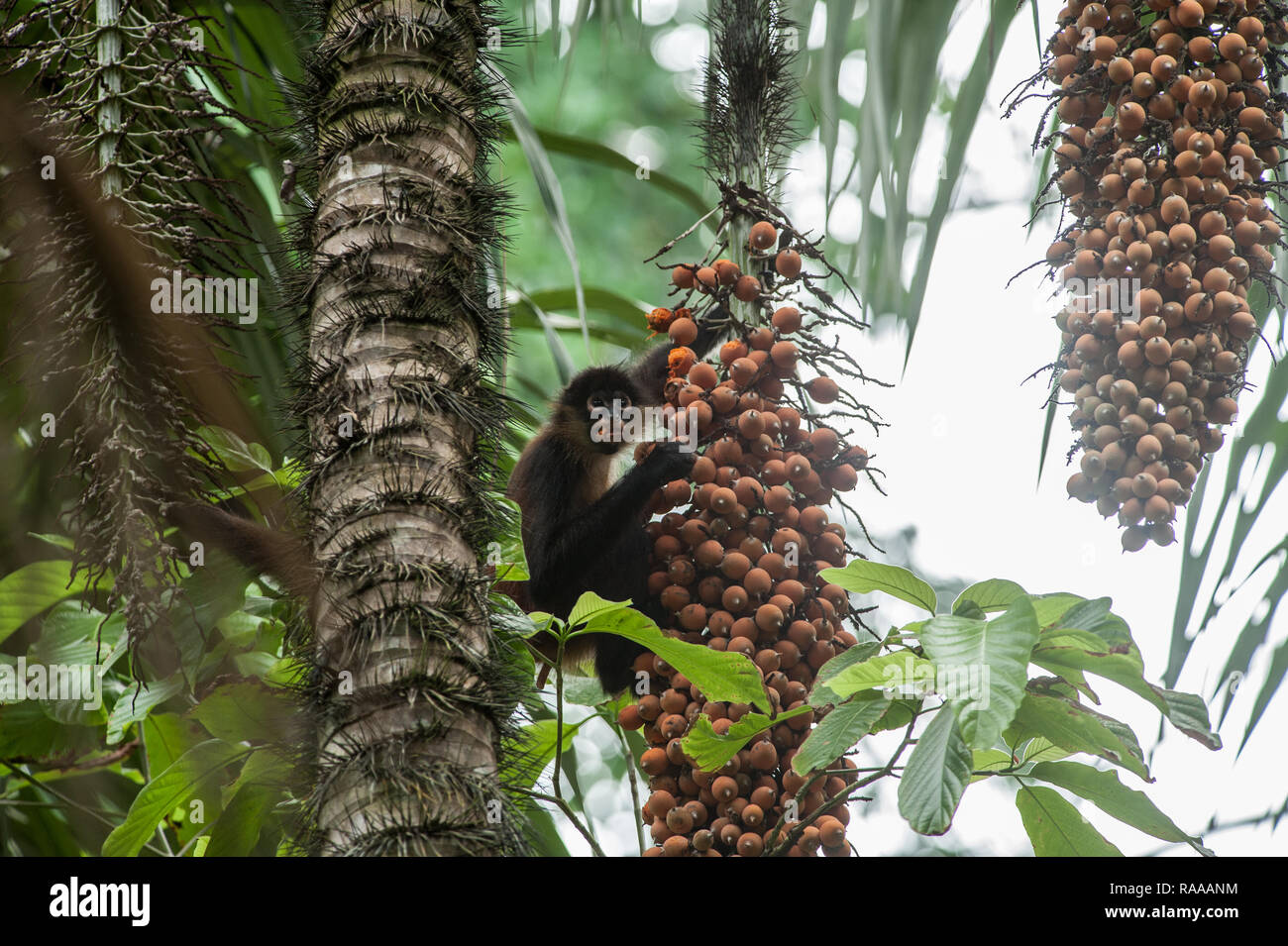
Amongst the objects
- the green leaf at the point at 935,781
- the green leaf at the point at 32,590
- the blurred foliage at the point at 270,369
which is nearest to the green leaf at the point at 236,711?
the blurred foliage at the point at 270,369

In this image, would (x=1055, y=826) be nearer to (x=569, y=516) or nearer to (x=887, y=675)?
(x=887, y=675)

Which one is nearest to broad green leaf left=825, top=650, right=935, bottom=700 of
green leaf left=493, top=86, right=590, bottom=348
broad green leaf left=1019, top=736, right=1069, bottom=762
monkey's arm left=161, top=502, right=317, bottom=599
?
broad green leaf left=1019, top=736, right=1069, bottom=762

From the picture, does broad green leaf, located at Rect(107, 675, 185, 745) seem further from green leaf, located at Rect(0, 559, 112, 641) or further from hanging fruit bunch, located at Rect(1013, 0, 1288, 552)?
hanging fruit bunch, located at Rect(1013, 0, 1288, 552)

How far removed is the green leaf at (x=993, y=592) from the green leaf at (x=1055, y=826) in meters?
0.27

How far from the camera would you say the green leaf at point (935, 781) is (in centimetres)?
132

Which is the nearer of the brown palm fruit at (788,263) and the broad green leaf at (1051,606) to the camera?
the broad green leaf at (1051,606)

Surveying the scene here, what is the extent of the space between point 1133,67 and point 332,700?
4.27 feet

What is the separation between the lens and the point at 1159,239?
148 cm

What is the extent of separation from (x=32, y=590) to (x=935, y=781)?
1.64 m

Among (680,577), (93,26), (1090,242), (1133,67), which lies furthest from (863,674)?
(93,26)

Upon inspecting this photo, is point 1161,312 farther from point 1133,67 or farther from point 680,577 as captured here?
point 680,577

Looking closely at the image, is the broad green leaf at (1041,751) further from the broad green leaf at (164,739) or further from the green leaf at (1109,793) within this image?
the broad green leaf at (164,739)

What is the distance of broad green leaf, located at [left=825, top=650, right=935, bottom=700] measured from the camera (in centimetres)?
142

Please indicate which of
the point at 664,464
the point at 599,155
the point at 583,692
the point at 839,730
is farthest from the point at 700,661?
the point at 599,155
